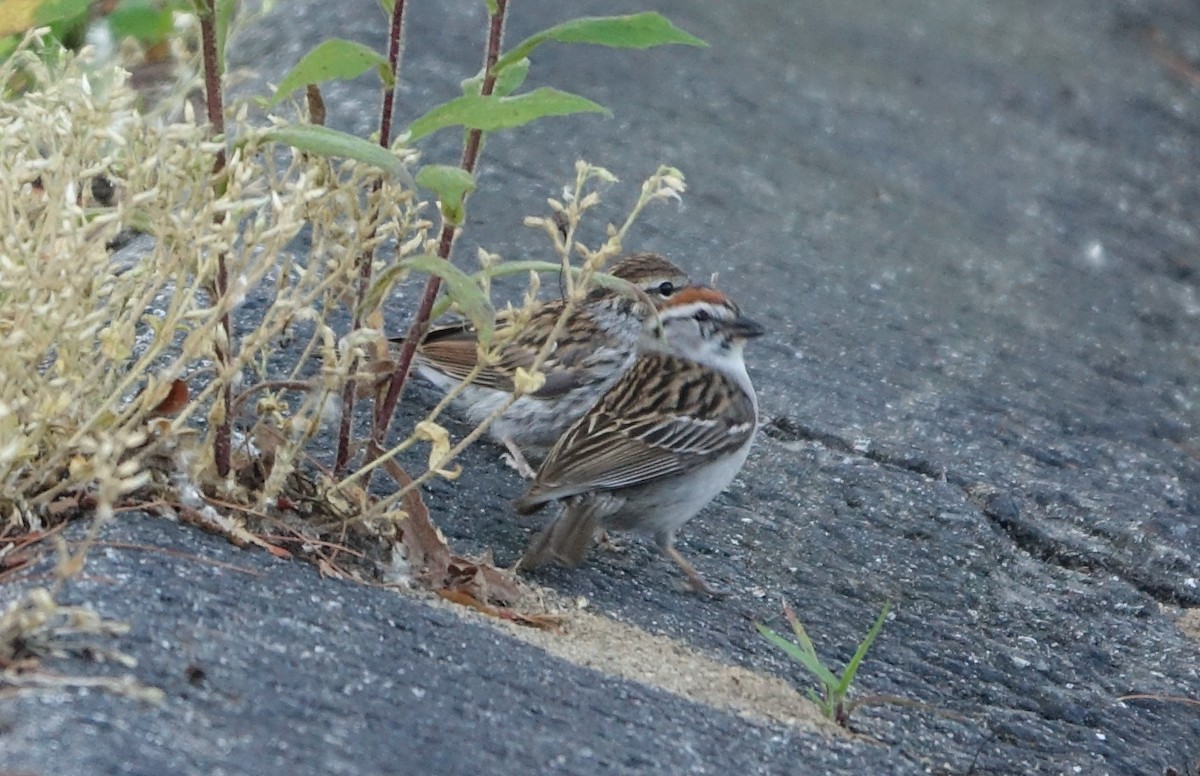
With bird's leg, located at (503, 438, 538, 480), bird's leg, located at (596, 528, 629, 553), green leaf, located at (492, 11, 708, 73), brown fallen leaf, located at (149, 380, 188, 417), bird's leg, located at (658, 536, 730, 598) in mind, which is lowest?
bird's leg, located at (596, 528, 629, 553)

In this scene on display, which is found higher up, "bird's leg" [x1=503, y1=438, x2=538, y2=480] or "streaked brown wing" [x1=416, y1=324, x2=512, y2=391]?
"streaked brown wing" [x1=416, y1=324, x2=512, y2=391]

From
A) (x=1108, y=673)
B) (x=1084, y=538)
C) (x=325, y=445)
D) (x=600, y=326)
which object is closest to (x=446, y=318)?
(x=600, y=326)

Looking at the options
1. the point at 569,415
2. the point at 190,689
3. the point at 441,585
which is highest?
the point at 190,689

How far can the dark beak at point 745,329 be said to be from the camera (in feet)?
17.8

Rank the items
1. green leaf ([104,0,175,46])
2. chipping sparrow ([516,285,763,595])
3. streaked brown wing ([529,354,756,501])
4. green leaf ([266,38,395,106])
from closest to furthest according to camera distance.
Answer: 1. green leaf ([266,38,395,106])
2. chipping sparrow ([516,285,763,595])
3. streaked brown wing ([529,354,756,501])
4. green leaf ([104,0,175,46])

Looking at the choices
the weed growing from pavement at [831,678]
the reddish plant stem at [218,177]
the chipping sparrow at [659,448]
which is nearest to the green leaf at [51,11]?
the reddish plant stem at [218,177]

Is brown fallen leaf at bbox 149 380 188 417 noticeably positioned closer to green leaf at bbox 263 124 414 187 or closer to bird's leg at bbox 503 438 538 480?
green leaf at bbox 263 124 414 187

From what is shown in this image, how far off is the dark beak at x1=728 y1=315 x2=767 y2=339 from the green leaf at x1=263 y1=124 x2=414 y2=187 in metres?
2.57

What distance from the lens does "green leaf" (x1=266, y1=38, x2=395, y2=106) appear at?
312cm

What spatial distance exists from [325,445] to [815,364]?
213 centimetres

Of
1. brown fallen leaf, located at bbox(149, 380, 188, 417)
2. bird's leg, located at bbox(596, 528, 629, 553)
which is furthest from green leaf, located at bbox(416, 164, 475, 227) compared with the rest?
bird's leg, located at bbox(596, 528, 629, 553)

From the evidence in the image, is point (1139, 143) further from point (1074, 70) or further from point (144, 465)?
point (144, 465)

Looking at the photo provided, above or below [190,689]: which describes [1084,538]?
below

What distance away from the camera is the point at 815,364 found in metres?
5.92
